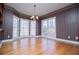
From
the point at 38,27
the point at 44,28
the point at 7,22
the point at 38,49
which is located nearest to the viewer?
the point at 38,49

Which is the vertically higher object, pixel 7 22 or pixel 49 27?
pixel 7 22

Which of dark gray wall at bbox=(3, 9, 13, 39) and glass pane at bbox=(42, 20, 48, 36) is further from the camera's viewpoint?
glass pane at bbox=(42, 20, 48, 36)

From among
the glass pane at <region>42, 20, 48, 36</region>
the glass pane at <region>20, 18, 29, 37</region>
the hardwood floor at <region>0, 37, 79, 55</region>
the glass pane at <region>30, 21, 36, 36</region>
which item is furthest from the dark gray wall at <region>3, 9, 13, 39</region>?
the glass pane at <region>42, 20, 48, 36</region>

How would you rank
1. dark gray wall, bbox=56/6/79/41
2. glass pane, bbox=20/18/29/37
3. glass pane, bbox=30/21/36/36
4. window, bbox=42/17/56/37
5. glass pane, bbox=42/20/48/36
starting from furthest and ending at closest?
glass pane, bbox=30/21/36/36 < glass pane, bbox=42/20/48/36 < glass pane, bbox=20/18/29/37 < window, bbox=42/17/56/37 < dark gray wall, bbox=56/6/79/41

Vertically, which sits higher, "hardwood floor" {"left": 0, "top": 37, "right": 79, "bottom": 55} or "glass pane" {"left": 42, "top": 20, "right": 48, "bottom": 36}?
"glass pane" {"left": 42, "top": 20, "right": 48, "bottom": 36}

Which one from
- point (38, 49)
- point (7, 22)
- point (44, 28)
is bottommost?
point (38, 49)

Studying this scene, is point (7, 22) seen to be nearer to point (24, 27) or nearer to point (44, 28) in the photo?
point (24, 27)

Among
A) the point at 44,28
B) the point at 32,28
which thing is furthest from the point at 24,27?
the point at 44,28

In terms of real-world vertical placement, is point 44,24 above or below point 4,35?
above

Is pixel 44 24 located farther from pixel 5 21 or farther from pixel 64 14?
pixel 5 21

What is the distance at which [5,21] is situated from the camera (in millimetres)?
5594

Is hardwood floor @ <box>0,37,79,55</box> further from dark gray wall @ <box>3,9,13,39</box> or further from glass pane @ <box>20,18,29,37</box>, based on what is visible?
glass pane @ <box>20,18,29,37</box>
